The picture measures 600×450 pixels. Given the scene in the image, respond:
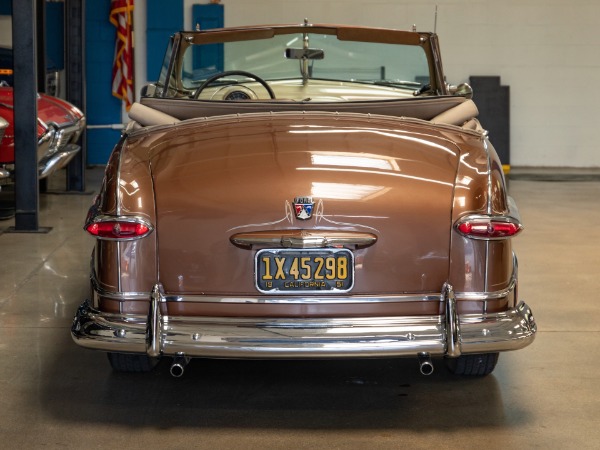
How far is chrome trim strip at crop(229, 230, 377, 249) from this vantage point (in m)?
3.58

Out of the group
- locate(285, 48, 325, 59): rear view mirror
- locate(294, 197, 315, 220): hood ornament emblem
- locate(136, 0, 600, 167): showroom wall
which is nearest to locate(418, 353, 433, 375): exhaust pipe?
locate(294, 197, 315, 220): hood ornament emblem

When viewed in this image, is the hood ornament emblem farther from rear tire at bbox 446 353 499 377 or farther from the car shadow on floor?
rear tire at bbox 446 353 499 377

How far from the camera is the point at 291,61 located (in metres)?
6.20

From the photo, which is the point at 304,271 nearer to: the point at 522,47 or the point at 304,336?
the point at 304,336

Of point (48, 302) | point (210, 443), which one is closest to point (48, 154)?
point (48, 302)

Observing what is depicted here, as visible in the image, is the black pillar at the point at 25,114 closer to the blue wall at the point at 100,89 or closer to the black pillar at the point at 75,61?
the black pillar at the point at 75,61

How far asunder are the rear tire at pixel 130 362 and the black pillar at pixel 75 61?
668cm

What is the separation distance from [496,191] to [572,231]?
17.0 feet

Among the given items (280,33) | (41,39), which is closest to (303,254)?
(280,33)

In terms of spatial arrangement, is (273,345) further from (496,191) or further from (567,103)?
(567,103)

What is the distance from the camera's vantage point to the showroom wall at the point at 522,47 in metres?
13.6

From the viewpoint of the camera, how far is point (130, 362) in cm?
436

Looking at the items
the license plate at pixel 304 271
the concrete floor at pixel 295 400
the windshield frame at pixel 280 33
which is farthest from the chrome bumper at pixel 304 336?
the windshield frame at pixel 280 33

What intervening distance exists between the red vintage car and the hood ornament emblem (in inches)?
202
